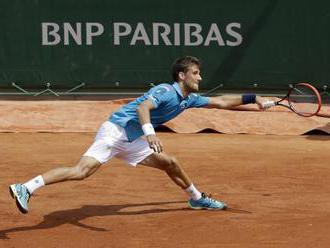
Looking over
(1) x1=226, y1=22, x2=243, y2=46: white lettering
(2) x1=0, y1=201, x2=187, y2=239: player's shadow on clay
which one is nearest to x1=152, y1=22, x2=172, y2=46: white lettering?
(1) x1=226, y1=22, x2=243, y2=46: white lettering

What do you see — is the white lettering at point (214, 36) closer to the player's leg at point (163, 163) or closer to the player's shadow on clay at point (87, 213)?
the player's shadow on clay at point (87, 213)

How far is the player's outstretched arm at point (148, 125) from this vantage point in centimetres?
704

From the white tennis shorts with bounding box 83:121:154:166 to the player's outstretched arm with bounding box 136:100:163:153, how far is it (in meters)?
0.50

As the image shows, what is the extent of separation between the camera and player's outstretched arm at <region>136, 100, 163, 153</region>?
7.04 m

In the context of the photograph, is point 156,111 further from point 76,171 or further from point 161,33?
point 161,33

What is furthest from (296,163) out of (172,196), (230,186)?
(172,196)

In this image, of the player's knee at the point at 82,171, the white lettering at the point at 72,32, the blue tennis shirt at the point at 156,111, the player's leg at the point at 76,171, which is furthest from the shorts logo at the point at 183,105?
the white lettering at the point at 72,32

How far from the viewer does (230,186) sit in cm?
960

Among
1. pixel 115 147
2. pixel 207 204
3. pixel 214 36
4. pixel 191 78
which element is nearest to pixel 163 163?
pixel 115 147

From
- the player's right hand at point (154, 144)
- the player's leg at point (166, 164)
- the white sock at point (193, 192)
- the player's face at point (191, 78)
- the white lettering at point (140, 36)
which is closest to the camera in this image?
the player's right hand at point (154, 144)

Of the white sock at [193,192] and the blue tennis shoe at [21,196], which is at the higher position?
the blue tennis shoe at [21,196]

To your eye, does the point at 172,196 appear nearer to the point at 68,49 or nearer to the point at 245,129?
the point at 245,129

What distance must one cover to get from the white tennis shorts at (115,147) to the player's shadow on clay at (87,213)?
2.19 feet

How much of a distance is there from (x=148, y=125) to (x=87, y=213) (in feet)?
4.97
